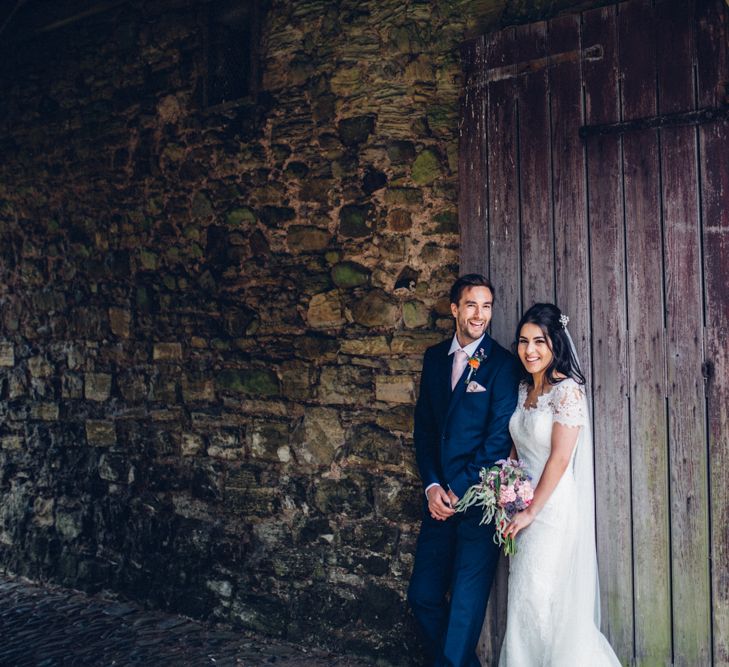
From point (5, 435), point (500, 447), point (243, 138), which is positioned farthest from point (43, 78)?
point (500, 447)

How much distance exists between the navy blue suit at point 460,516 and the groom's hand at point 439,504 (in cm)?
5

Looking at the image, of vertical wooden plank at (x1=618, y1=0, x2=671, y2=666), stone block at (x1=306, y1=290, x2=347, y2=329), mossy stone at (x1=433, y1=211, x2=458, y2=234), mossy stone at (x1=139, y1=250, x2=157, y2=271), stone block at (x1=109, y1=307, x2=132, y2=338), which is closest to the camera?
vertical wooden plank at (x1=618, y1=0, x2=671, y2=666)

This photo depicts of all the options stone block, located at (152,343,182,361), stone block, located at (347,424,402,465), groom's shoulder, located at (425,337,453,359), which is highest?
stone block, located at (152,343,182,361)

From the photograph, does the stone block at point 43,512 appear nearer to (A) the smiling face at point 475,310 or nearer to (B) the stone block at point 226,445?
(B) the stone block at point 226,445

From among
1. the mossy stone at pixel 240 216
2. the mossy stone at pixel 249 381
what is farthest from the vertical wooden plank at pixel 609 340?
the mossy stone at pixel 240 216

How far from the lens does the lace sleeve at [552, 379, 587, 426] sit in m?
3.38

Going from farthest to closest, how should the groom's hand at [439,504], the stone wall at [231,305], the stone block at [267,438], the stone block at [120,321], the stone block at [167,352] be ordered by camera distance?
the stone block at [120,321] < the stone block at [167,352] < the stone block at [267,438] < the stone wall at [231,305] < the groom's hand at [439,504]

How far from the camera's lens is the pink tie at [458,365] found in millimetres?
3725

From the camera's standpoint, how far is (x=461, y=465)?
12.0 feet

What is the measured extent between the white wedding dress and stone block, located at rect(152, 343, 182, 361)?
2.51 metres

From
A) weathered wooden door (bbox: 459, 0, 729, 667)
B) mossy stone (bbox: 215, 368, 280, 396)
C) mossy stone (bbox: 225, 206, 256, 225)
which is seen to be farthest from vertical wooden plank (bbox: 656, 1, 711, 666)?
mossy stone (bbox: 225, 206, 256, 225)

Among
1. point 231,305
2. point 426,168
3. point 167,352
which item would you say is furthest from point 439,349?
point 167,352

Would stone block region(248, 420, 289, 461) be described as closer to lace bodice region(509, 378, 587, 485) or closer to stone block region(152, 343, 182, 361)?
stone block region(152, 343, 182, 361)

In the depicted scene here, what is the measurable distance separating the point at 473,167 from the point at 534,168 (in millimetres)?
326
